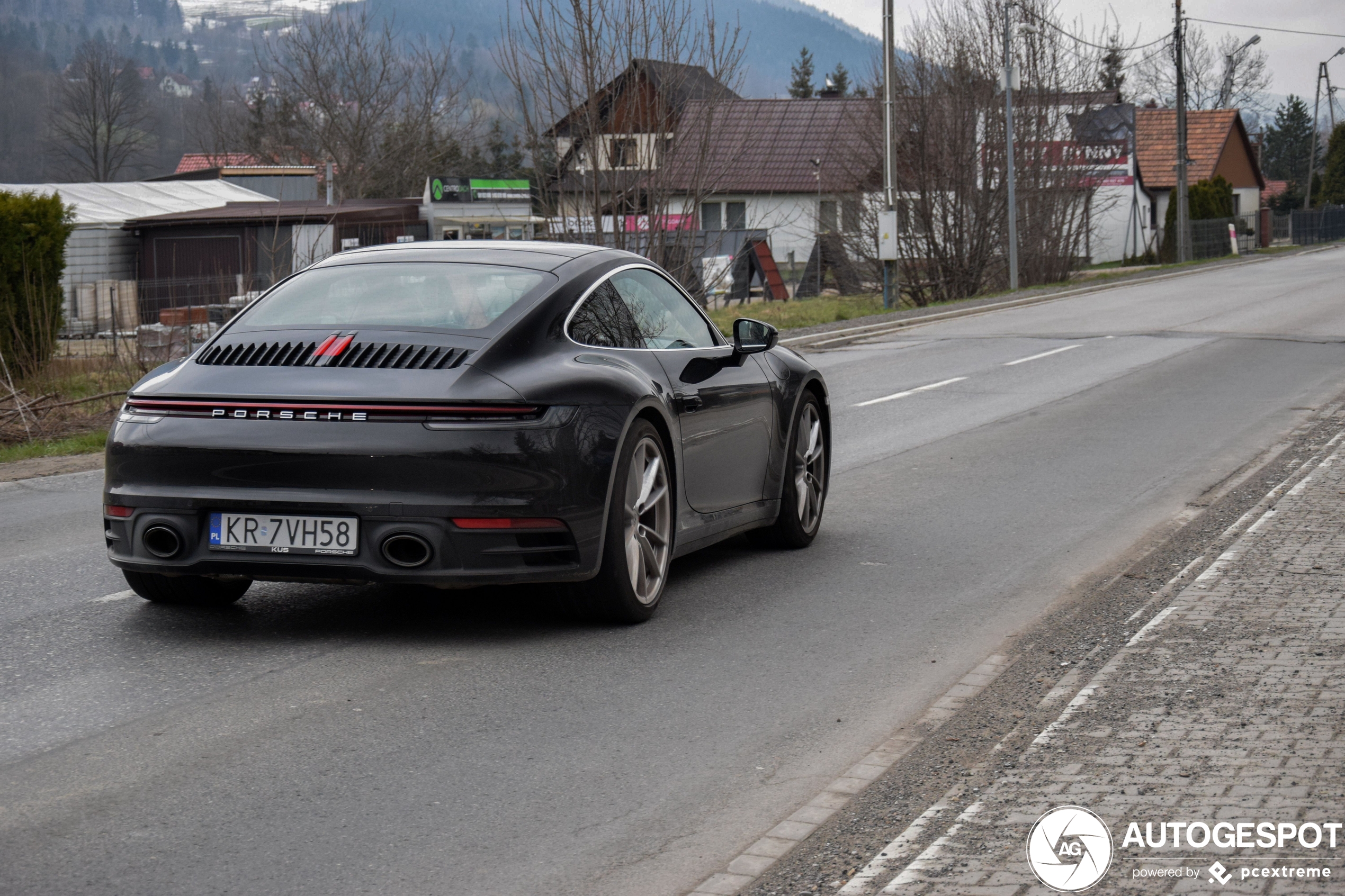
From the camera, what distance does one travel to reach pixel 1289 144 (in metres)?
143

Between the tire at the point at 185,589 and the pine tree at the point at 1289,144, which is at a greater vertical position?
the pine tree at the point at 1289,144

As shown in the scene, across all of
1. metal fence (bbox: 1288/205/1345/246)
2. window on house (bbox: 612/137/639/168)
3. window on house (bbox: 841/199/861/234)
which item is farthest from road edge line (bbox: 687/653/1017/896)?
metal fence (bbox: 1288/205/1345/246)

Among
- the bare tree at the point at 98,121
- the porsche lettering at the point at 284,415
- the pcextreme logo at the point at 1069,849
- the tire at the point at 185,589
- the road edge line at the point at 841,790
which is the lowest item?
the road edge line at the point at 841,790

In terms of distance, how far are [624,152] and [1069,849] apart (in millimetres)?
20486

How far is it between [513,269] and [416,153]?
62.8 meters

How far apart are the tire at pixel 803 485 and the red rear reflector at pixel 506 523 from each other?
241 centimetres

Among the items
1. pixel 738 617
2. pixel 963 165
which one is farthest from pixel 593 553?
pixel 963 165

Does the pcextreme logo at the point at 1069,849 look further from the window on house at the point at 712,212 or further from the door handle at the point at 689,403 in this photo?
the window on house at the point at 712,212

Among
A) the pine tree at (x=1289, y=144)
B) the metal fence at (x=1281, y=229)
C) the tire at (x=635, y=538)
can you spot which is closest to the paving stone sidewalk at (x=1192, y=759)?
the tire at (x=635, y=538)

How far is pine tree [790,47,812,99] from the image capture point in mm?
131625

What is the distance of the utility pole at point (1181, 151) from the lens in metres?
53.8

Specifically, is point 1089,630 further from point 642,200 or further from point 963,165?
point 963,165

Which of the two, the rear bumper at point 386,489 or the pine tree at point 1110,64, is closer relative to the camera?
the rear bumper at point 386,489

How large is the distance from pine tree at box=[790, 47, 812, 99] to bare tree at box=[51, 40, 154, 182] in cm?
5082
